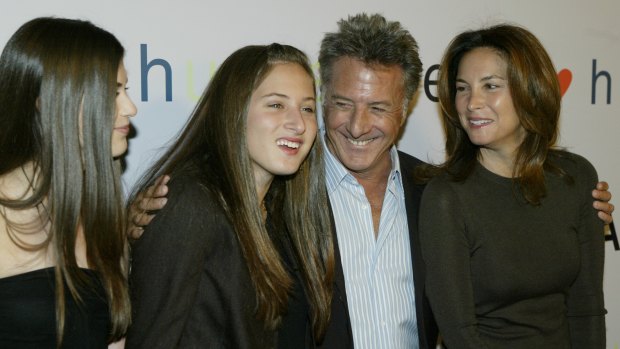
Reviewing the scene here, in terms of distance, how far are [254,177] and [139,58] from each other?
770 mm

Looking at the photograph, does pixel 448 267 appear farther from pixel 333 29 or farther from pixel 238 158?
pixel 333 29

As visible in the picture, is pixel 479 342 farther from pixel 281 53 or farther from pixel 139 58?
pixel 139 58

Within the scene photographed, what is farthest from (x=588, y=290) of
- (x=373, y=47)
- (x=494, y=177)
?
(x=373, y=47)

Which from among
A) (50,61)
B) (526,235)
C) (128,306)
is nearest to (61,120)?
(50,61)

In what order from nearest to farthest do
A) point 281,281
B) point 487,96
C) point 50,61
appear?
point 50,61 → point 281,281 → point 487,96

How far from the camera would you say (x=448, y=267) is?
2092 millimetres

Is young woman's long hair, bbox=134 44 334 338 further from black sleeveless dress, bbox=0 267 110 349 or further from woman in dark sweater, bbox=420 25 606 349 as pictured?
woman in dark sweater, bbox=420 25 606 349

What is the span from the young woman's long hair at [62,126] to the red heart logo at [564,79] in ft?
7.33

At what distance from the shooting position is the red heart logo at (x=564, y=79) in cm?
320

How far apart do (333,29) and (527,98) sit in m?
0.84

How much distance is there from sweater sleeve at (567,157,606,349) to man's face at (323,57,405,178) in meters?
0.70

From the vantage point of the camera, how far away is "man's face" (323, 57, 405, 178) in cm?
230

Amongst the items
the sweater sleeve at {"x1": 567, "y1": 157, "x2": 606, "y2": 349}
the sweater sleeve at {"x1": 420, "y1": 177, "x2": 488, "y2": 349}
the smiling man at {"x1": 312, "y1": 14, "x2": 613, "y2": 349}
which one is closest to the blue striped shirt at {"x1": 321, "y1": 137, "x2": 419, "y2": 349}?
the smiling man at {"x1": 312, "y1": 14, "x2": 613, "y2": 349}

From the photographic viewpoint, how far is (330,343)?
2.18 metres
